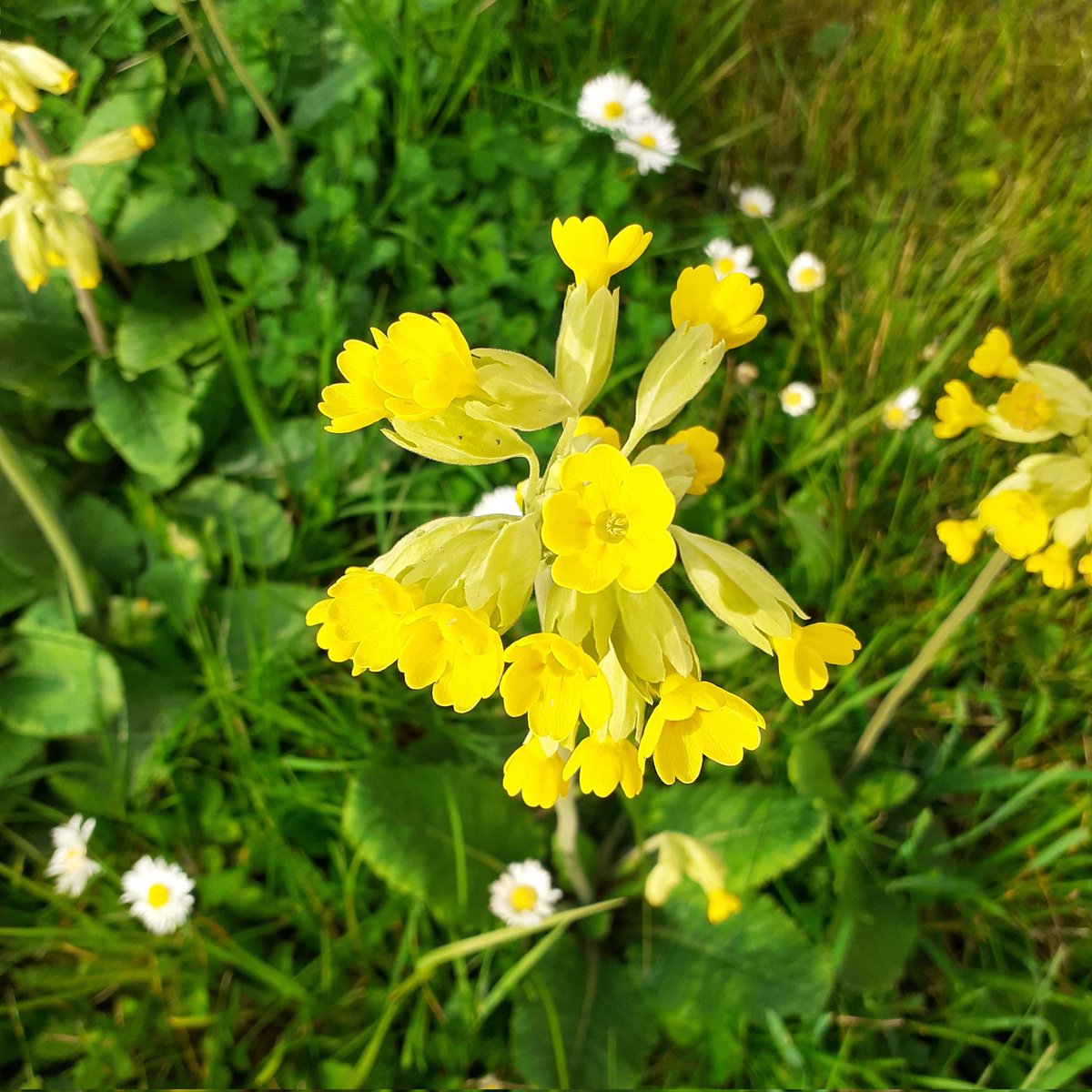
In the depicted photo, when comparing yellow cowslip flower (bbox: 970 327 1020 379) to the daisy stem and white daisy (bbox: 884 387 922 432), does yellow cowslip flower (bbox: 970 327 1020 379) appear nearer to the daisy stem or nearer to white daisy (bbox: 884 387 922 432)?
the daisy stem

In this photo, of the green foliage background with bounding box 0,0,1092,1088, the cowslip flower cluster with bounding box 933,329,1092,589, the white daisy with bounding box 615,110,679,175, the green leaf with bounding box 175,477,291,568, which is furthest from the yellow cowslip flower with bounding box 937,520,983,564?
the green leaf with bounding box 175,477,291,568

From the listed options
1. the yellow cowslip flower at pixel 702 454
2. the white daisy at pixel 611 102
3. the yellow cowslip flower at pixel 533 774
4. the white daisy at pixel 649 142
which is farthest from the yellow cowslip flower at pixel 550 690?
the white daisy at pixel 611 102

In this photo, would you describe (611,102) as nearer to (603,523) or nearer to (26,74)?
(26,74)

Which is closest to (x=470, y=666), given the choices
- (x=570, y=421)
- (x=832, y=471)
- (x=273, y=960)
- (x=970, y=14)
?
(x=570, y=421)

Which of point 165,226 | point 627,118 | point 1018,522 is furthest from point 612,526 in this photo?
point 627,118

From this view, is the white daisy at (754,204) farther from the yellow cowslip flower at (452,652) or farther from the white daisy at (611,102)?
the yellow cowslip flower at (452,652)
